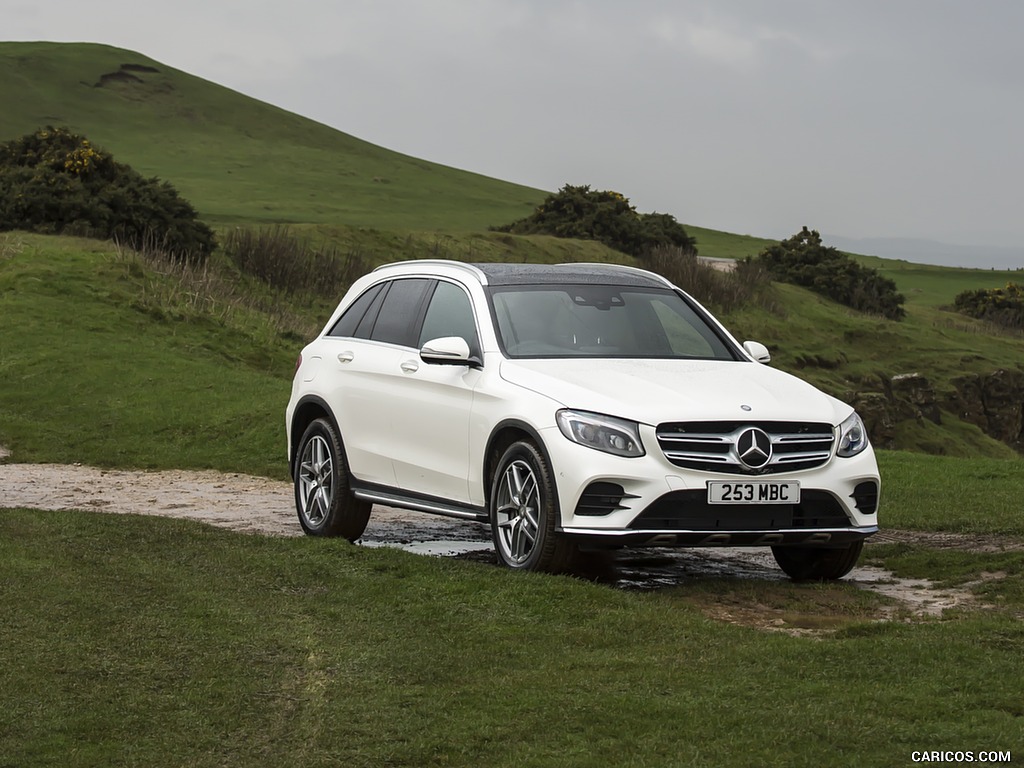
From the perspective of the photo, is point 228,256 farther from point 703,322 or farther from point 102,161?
point 703,322

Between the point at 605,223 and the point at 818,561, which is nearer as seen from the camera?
the point at 818,561

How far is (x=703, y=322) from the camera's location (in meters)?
10.7

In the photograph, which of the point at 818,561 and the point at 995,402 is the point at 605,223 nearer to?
the point at 995,402

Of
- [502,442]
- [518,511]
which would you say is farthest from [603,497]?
[502,442]

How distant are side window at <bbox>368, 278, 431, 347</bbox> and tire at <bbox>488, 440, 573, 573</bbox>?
1.76 m

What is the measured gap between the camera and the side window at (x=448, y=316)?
1033 cm

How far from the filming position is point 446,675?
6727mm

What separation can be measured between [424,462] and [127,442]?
1057 centimetres

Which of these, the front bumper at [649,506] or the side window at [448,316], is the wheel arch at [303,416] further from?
the front bumper at [649,506]

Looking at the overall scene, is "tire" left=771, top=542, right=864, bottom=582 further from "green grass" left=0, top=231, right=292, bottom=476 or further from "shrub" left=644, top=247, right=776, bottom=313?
"shrub" left=644, top=247, right=776, bottom=313

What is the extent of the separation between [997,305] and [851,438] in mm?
68566

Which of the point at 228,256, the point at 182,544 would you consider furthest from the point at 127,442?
the point at 228,256

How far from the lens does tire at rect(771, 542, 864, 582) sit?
973cm

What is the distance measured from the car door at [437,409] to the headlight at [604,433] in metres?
1.05
